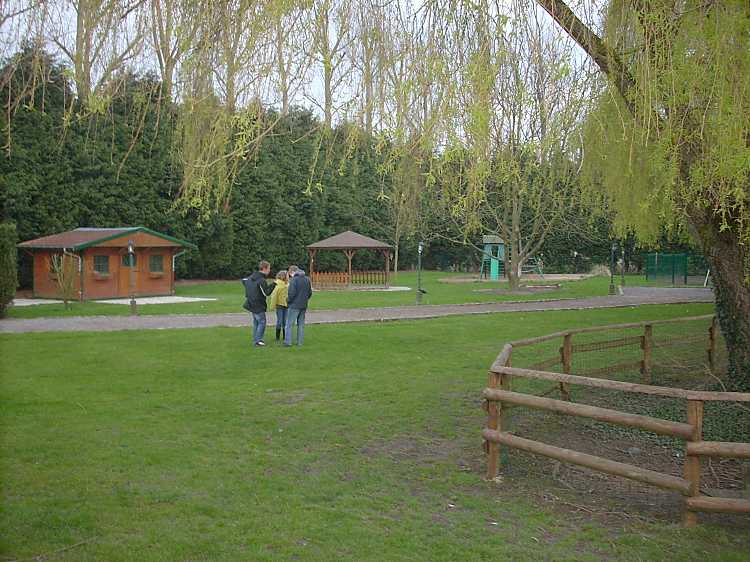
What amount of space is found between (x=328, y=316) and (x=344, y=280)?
16.3m

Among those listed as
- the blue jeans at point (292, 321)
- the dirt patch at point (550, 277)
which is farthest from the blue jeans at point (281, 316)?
the dirt patch at point (550, 277)

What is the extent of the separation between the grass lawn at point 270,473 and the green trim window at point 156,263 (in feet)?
58.9

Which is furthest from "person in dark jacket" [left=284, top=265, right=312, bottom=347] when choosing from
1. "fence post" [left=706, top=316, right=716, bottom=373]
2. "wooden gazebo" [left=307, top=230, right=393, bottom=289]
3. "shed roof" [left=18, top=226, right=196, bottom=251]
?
"wooden gazebo" [left=307, top=230, right=393, bottom=289]

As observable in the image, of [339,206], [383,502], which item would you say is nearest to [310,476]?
[383,502]

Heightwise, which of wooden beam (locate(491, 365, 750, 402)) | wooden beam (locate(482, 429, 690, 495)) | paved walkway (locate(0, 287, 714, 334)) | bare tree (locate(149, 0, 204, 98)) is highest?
bare tree (locate(149, 0, 204, 98))

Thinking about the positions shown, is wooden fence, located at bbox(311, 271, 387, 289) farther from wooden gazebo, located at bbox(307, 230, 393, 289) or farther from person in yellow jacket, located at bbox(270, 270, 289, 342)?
person in yellow jacket, located at bbox(270, 270, 289, 342)

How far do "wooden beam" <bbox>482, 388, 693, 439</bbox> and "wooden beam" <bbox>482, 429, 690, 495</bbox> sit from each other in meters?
0.30

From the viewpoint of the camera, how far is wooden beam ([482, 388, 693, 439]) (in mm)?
5215

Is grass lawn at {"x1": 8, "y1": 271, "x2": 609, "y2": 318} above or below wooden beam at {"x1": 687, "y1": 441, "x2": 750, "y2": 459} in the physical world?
below

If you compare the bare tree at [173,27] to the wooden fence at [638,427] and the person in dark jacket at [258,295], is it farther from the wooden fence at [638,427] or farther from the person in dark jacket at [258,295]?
the person in dark jacket at [258,295]

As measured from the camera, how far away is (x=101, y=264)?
92.3 feet

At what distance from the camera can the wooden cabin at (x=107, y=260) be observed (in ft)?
89.9

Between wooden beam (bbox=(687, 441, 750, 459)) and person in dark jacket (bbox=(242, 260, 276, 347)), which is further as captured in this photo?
person in dark jacket (bbox=(242, 260, 276, 347))

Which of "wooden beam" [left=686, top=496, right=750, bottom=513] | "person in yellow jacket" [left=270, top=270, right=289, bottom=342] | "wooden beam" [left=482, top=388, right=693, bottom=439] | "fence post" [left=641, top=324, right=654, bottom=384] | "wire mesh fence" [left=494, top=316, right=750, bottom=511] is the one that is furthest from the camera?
"person in yellow jacket" [left=270, top=270, right=289, bottom=342]
